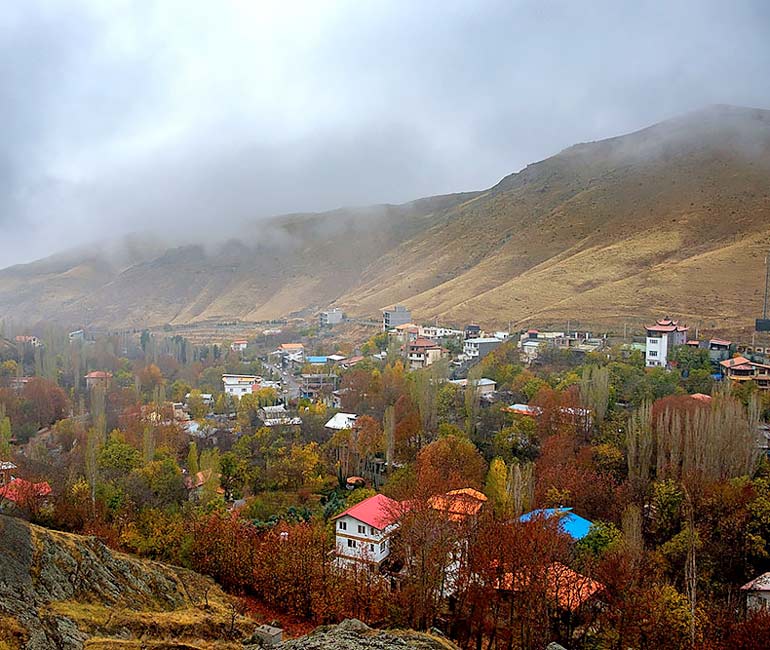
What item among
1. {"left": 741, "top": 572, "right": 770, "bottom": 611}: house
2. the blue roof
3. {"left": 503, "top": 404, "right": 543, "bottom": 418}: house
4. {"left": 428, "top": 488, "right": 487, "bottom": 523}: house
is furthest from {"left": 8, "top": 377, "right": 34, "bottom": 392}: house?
{"left": 741, "top": 572, "right": 770, "bottom": 611}: house

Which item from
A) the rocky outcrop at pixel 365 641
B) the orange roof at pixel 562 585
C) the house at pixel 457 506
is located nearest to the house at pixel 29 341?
the house at pixel 457 506

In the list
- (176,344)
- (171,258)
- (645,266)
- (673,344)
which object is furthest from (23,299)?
(673,344)

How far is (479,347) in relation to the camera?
5581 centimetres

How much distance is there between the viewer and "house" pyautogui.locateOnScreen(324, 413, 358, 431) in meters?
36.4

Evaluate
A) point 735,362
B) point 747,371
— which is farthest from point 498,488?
point 735,362

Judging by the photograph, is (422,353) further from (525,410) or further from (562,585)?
(562,585)

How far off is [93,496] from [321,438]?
14.3 meters

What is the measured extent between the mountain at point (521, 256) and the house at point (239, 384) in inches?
1162

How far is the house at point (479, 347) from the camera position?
55.1m

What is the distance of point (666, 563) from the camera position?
19.9 m

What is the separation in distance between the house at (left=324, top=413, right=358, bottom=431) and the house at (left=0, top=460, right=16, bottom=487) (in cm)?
1551

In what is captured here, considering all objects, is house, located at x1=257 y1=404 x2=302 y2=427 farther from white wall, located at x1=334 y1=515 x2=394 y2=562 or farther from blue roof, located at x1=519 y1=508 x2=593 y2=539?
blue roof, located at x1=519 y1=508 x2=593 y2=539

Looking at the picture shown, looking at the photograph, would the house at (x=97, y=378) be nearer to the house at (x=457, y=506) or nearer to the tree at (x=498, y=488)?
the tree at (x=498, y=488)

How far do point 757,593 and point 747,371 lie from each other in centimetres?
2451
